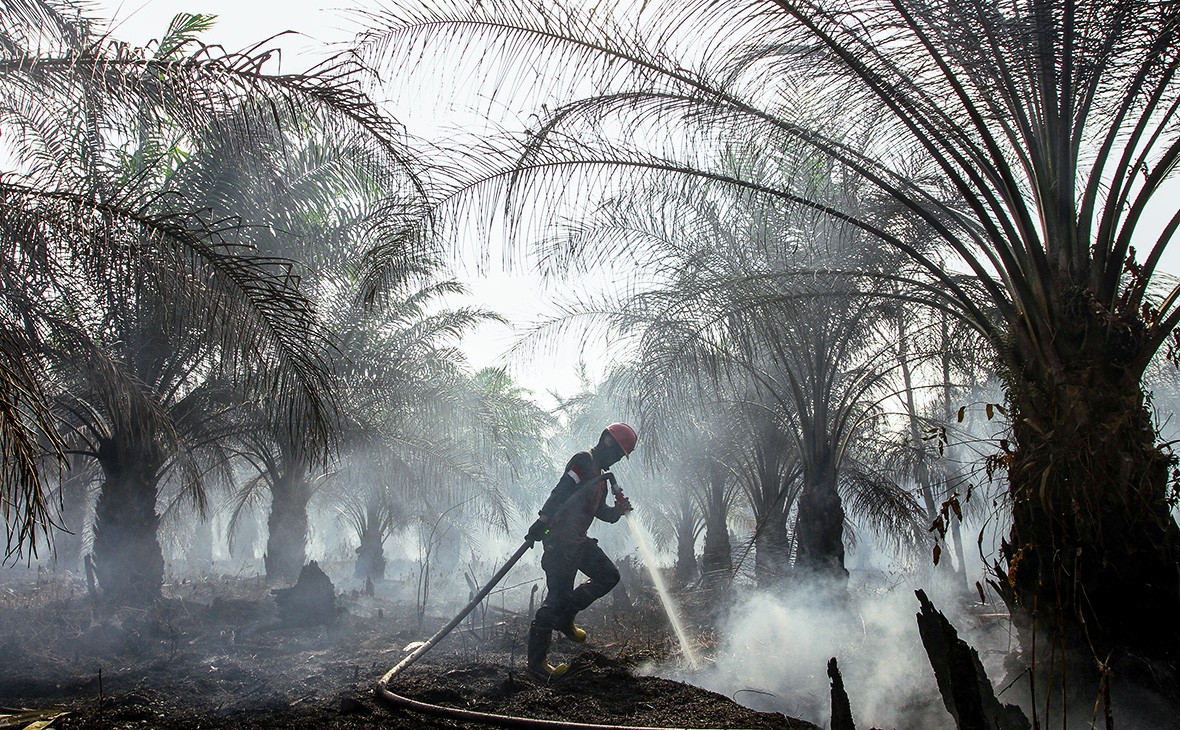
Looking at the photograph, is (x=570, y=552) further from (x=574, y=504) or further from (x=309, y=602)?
(x=309, y=602)

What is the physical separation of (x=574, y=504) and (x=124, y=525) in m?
6.29

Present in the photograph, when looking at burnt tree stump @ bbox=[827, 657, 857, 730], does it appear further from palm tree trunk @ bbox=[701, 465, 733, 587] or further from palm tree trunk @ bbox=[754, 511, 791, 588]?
palm tree trunk @ bbox=[701, 465, 733, 587]

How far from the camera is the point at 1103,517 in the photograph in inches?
136

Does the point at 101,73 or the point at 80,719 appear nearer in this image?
the point at 80,719

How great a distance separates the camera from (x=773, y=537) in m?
9.49

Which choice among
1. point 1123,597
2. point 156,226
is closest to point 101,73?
point 156,226

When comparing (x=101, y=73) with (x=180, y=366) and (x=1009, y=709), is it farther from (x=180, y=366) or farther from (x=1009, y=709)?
A: (x=1009, y=709)

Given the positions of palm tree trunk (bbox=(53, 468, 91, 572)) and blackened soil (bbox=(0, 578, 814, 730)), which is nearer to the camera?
blackened soil (bbox=(0, 578, 814, 730))

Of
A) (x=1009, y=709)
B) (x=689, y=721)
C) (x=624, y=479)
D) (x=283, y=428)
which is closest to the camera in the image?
(x=1009, y=709)

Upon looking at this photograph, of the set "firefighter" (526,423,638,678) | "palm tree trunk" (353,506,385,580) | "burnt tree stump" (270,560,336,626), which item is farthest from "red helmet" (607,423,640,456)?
"palm tree trunk" (353,506,385,580)

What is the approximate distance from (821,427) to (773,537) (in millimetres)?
3056

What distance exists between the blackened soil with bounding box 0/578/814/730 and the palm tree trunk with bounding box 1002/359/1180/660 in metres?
1.56

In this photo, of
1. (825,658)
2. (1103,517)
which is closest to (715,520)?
(825,658)

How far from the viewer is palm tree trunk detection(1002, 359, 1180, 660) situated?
11.0ft
